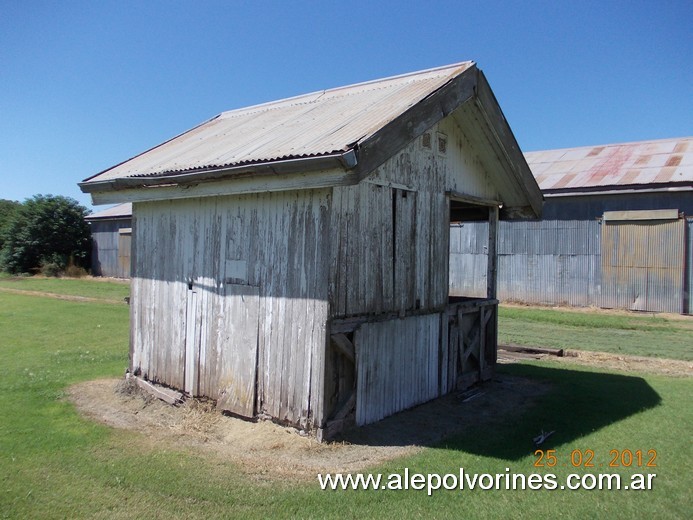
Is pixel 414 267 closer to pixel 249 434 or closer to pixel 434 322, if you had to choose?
pixel 434 322

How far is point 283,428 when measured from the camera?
7023mm

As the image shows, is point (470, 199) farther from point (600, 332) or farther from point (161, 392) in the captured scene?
point (600, 332)

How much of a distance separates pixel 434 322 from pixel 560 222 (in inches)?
676

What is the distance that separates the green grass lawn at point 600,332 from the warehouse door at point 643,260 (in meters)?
1.06

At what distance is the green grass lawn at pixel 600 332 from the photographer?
14.0 meters

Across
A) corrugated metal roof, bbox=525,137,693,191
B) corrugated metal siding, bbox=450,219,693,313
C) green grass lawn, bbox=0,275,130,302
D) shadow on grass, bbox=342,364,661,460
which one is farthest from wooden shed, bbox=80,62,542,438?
green grass lawn, bbox=0,275,130,302

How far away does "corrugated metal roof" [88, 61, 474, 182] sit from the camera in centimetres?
683

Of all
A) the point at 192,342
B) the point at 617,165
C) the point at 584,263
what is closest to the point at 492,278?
the point at 192,342

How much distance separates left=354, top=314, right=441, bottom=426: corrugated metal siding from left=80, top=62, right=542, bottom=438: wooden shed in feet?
0.10

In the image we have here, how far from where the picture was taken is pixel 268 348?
7285 mm

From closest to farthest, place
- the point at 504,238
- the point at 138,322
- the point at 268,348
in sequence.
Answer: the point at 268,348, the point at 138,322, the point at 504,238

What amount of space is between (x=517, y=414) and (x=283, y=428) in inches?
135

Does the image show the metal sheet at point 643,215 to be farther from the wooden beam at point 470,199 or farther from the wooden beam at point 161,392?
the wooden beam at point 161,392

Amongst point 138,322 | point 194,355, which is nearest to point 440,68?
point 194,355
